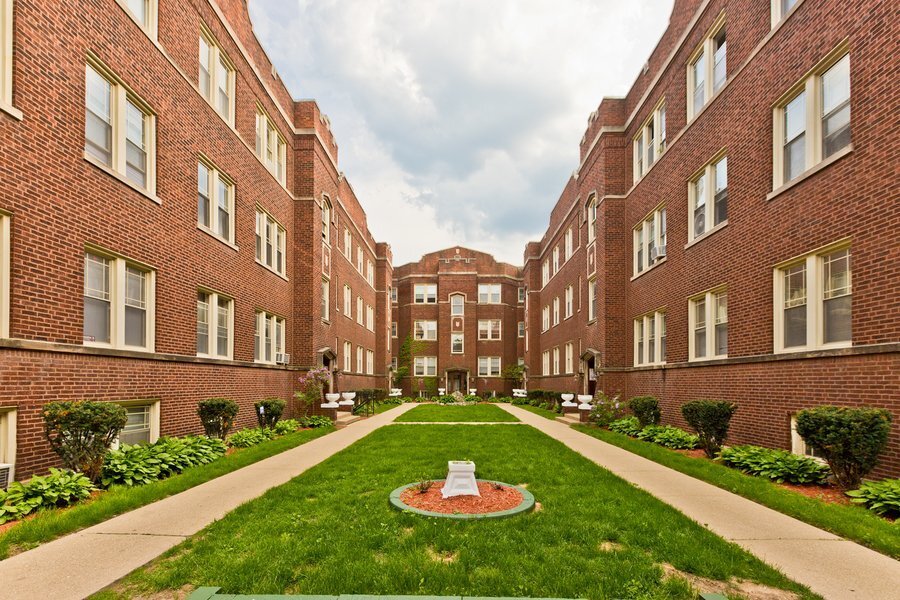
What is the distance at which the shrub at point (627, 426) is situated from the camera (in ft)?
46.2

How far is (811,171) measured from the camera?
8414mm

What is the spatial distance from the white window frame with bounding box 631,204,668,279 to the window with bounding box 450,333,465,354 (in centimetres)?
2565

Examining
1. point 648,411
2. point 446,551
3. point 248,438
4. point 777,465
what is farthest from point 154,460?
point 648,411

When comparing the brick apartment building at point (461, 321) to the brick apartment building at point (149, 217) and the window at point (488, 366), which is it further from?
the brick apartment building at point (149, 217)

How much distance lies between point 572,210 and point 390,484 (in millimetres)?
20389

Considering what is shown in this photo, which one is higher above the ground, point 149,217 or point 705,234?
point 705,234

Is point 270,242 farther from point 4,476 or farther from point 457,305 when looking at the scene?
point 457,305

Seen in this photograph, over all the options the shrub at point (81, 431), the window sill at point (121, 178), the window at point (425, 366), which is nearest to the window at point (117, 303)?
the window sill at point (121, 178)

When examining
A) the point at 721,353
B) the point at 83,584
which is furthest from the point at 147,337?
the point at 721,353

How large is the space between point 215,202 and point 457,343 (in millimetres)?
31161

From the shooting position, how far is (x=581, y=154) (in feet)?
75.0

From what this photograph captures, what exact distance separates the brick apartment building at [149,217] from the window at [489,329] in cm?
2570

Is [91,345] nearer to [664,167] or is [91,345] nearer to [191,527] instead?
[191,527]

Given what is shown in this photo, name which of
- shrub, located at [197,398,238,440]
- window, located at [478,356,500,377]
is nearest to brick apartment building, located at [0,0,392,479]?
shrub, located at [197,398,238,440]
